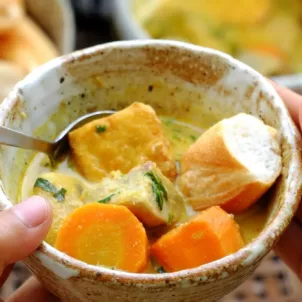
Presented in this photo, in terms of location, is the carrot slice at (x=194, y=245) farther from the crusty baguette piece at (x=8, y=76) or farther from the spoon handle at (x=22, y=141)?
the crusty baguette piece at (x=8, y=76)

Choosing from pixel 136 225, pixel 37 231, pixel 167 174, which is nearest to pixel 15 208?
pixel 37 231

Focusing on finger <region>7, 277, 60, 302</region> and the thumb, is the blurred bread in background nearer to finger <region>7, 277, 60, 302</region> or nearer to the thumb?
finger <region>7, 277, 60, 302</region>

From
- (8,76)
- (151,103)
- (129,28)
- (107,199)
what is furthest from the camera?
(129,28)

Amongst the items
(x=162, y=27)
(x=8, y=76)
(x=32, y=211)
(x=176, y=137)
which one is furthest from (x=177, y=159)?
(x=162, y=27)

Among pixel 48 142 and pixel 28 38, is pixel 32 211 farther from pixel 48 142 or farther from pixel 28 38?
pixel 28 38

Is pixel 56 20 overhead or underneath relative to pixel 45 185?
underneath

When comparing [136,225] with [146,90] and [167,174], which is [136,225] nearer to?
[167,174]

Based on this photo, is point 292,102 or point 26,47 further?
point 26,47
